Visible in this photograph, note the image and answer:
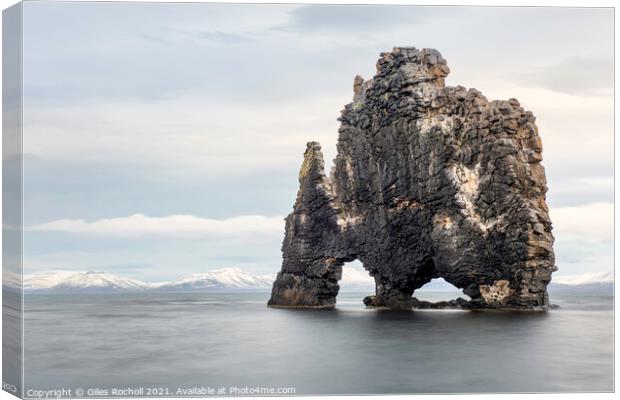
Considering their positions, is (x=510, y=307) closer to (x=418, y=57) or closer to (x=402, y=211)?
(x=402, y=211)

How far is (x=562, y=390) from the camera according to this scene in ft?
102

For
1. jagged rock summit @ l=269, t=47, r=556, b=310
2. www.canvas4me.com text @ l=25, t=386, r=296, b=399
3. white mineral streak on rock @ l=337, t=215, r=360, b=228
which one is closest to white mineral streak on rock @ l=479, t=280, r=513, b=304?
jagged rock summit @ l=269, t=47, r=556, b=310

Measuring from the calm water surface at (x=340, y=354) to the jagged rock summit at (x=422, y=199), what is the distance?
4.72 meters

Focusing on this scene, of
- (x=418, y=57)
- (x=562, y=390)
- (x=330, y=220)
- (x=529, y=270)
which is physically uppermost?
(x=418, y=57)

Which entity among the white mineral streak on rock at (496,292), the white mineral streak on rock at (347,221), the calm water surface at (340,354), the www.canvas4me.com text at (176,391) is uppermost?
the white mineral streak on rock at (347,221)

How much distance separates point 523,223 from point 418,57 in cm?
1447

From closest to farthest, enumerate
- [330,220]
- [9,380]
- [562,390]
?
[9,380]
[562,390]
[330,220]

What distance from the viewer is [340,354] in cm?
3997

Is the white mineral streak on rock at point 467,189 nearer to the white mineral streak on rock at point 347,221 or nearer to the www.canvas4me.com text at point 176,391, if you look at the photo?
the white mineral streak on rock at point 347,221

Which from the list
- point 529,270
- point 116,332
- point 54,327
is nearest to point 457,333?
point 529,270

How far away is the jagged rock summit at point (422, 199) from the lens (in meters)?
62.6

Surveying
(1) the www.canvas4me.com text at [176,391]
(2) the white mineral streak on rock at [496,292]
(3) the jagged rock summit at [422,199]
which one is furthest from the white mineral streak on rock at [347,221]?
(1) the www.canvas4me.com text at [176,391]

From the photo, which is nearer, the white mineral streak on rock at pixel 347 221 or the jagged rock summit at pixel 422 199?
the jagged rock summit at pixel 422 199

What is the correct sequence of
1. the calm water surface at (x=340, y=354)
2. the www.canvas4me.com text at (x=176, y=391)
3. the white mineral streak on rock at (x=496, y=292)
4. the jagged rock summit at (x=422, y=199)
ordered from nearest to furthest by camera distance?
the www.canvas4me.com text at (x=176, y=391) < the calm water surface at (x=340, y=354) < the jagged rock summit at (x=422, y=199) < the white mineral streak on rock at (x=496, y=292)
